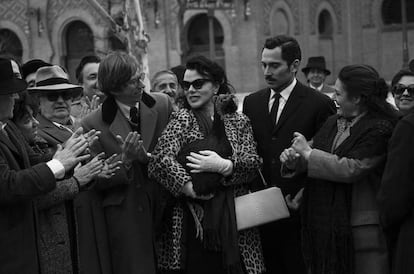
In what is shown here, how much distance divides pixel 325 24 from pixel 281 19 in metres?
3.99

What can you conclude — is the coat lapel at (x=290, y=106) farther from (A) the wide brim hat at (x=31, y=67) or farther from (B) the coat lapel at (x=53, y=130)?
(A) the wide brim hat at (x=31, y=67)

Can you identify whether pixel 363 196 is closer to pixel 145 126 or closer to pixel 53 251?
pixel 145 126

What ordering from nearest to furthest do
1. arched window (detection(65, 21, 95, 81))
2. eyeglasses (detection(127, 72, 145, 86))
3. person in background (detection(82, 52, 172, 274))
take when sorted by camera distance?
person in background (detection(82, 52, 172, 274)), eyeglasses (detection(127, 72, 145, 86)), arched window (detection(65, 21, 95, 81))

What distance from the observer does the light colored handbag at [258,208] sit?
509 cm

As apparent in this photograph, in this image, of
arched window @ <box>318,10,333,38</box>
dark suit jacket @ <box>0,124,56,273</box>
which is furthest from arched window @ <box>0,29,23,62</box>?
dark suit jacket @ <box>0,124,56,273</box>

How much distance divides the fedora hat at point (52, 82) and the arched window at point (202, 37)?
21.4m

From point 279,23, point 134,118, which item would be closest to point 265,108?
point 134,118

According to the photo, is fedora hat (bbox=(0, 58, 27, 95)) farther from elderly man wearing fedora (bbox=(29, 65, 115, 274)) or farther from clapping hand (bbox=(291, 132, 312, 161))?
clapping hand (bbox=(291, 132, 312, 161))

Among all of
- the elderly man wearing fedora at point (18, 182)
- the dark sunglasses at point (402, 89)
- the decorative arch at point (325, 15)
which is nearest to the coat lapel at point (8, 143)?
the elderly man wearing fedora at point (18, 182)

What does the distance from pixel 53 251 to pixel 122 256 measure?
520 mm

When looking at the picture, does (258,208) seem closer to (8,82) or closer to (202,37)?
(8,82)

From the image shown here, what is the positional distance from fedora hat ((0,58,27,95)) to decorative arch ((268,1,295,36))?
24.1m

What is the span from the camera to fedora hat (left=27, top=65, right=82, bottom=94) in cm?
570

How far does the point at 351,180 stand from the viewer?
15.7ft
